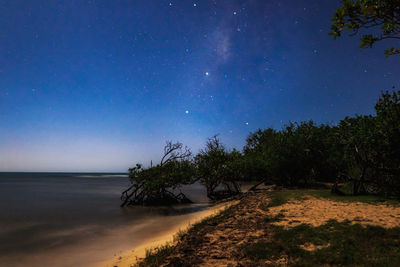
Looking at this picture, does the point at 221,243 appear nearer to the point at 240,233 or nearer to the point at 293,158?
the point at 240,233

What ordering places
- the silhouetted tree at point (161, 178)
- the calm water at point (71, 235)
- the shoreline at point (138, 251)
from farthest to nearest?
the silhouetted tree at point (161, 178) < the calm water at point (71, 235) < the shoreline at point (138, 251)

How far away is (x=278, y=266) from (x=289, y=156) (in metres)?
25.4

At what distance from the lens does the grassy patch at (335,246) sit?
550 centimetres

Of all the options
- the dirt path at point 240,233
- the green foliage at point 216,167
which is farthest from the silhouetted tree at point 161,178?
the dirt path at point 240,233

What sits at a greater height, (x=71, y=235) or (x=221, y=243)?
(x=221, y=243)

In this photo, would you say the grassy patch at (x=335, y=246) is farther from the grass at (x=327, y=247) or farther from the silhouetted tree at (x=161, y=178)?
the silhouetted tree at (x=161, y=178)

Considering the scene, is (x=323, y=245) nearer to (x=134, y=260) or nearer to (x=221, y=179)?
(x=134, y=260)

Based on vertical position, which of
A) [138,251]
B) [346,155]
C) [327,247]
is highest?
[346,155]

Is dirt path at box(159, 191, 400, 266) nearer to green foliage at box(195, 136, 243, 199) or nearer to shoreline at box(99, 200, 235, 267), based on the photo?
shoreline at box(99, 200, 235, 267)

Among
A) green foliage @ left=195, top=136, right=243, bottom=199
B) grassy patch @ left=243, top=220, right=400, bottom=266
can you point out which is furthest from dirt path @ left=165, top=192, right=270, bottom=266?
green foliage @ left=195, top=136, right=243, bottom=199

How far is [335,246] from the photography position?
20.8 feet

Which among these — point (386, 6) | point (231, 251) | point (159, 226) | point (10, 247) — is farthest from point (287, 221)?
point (10, 247)

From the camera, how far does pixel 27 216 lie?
22500mm

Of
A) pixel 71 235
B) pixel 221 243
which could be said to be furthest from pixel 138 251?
pixel 71 235
